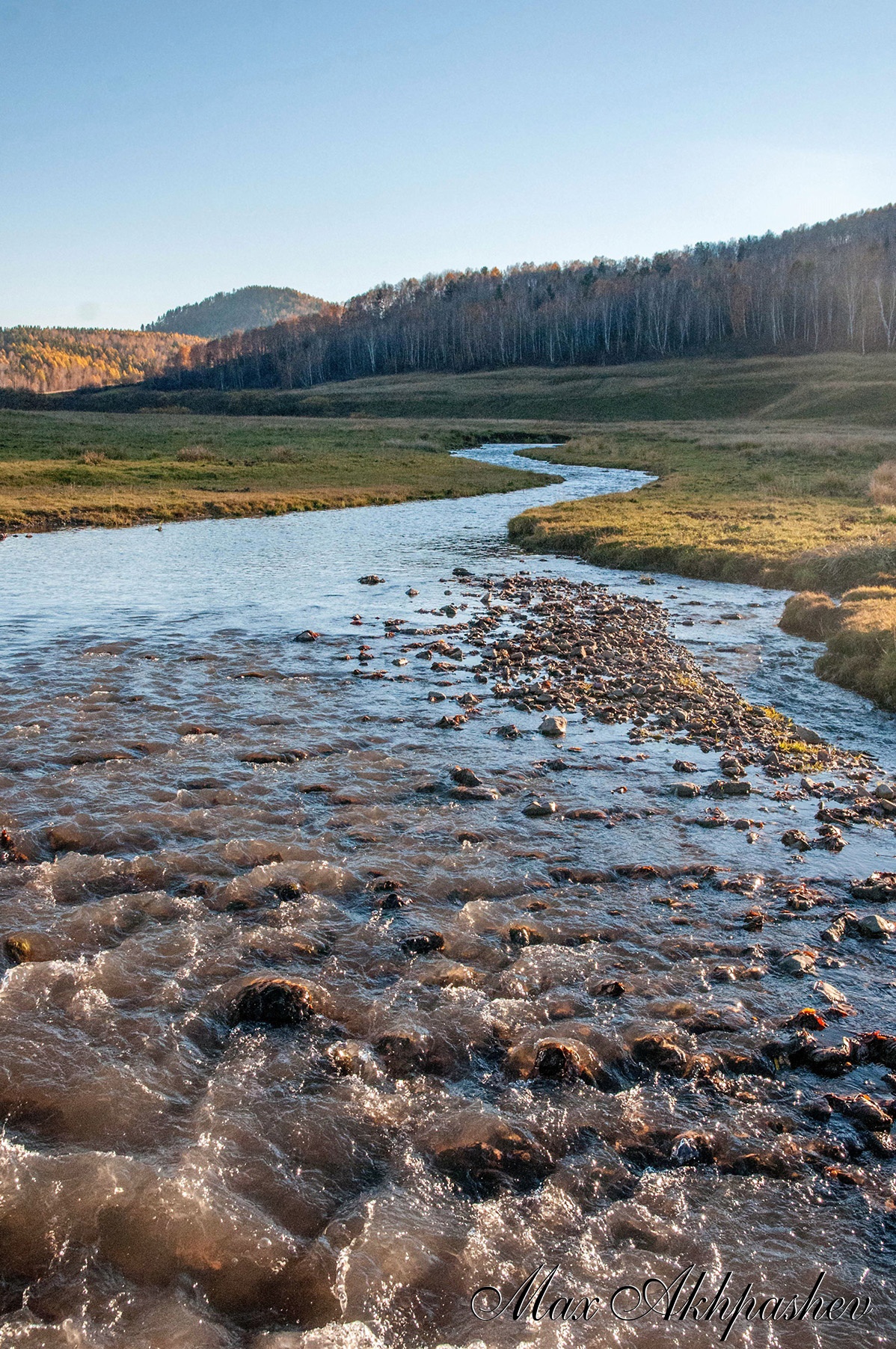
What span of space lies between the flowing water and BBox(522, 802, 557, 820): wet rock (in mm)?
215

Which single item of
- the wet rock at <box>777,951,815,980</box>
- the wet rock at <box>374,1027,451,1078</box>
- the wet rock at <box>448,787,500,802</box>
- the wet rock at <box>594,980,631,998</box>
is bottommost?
the wet rock at <box>777,951,815,980</box>

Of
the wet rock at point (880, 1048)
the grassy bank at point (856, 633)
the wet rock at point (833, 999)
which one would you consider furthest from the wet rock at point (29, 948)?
the grassy bank at point (856, 633)

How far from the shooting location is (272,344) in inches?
7776

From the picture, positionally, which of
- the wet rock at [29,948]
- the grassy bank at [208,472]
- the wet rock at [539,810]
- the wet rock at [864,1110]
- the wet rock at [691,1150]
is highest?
the grassy bank at [208,472]

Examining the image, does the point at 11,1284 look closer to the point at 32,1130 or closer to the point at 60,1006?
the point at 32,1130

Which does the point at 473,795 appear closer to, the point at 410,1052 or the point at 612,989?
the point at 612,989

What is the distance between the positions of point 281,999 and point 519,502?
1583 inches

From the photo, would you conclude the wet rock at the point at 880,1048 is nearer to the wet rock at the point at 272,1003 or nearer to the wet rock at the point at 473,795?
the wet rock at the point at 272,1003

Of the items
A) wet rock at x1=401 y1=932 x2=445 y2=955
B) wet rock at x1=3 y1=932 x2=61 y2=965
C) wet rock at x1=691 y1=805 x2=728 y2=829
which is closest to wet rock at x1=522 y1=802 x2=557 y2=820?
wet rock at x1=691 y1=805 x2=728 y2=829

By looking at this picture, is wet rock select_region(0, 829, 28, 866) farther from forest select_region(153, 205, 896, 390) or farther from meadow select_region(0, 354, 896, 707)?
forest select_region(153, 205, 896, 390)

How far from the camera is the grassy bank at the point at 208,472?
3997cm

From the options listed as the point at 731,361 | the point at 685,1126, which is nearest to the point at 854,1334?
the point at 685,1126

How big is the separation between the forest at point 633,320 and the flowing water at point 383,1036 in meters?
134

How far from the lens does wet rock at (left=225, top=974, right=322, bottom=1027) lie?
691 cm
